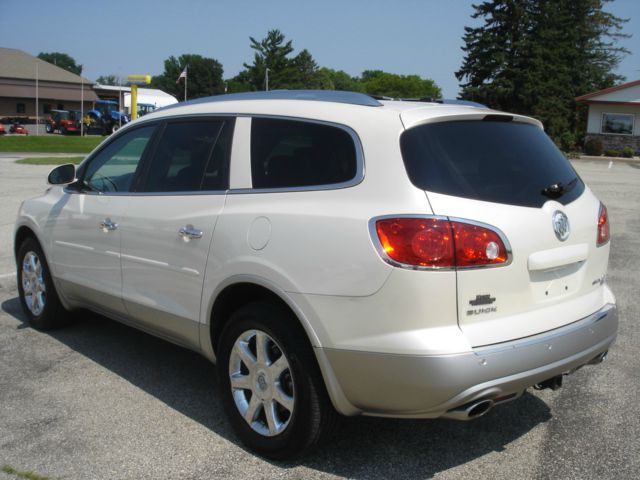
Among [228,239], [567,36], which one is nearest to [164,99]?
[567,36]

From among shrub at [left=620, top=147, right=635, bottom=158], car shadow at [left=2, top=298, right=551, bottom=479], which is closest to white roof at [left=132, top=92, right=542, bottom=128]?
car shadow at [left=2, top=298, right=551, bottom=479]

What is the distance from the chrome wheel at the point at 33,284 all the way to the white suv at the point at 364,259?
168 cm

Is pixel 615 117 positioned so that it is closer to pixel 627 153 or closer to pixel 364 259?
pixel 627 153

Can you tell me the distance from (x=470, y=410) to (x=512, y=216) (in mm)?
871

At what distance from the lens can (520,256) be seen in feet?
10.1

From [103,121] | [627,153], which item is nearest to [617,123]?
[627,153]

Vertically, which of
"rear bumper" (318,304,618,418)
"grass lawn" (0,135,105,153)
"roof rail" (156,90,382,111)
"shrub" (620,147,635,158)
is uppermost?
"shrub" (620,147,635,158)

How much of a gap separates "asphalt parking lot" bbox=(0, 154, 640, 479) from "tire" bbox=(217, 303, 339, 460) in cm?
15

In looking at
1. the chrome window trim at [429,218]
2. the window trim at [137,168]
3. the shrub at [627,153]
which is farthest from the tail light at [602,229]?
the shrub at [627,153]

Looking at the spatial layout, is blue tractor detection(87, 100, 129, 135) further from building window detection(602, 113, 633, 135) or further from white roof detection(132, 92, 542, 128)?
white roof detection(132, 92, 542, 128)

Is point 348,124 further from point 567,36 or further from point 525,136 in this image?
point 567,36

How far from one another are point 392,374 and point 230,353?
106 centimetres

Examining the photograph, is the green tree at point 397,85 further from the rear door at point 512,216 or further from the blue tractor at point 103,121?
the rear door at point 512,216

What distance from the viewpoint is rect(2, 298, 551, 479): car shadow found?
3.49 metres
